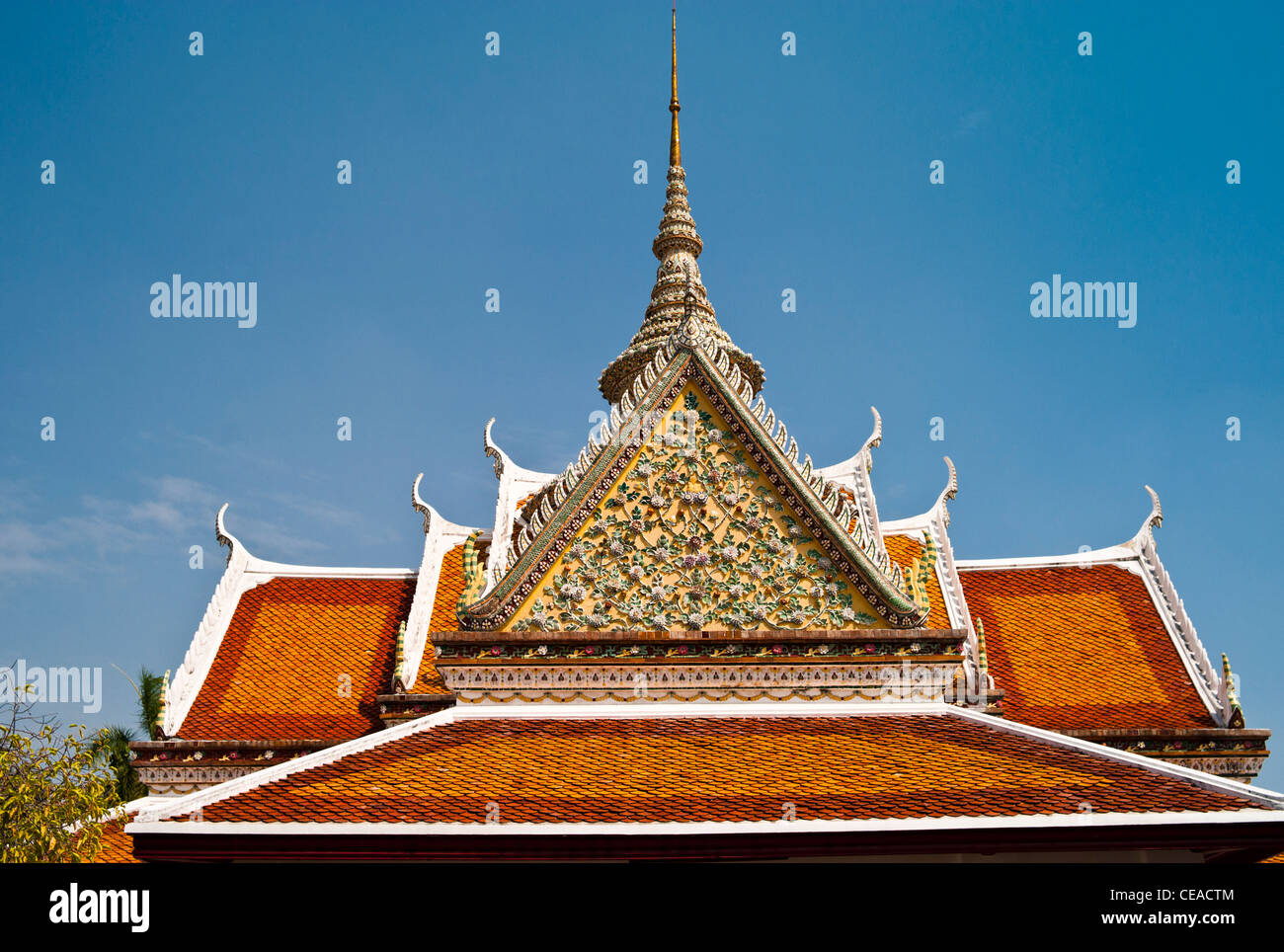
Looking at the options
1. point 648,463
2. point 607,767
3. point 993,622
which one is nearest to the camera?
point 607,767

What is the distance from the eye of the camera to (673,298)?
52.8ft

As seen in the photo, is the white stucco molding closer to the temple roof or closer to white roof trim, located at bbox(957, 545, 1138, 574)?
the temple roof

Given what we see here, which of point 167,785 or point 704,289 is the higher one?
point 704,289

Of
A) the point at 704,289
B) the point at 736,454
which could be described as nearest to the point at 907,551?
the point at 736,454

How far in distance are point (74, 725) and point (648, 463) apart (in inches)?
185

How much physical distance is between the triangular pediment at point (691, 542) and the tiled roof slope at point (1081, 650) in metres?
3.18

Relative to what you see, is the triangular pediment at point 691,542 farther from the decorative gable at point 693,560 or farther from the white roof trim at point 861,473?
the white roof trim at point 861,473

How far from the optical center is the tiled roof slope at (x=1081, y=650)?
1027 cm

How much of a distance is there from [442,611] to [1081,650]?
6.87 metres

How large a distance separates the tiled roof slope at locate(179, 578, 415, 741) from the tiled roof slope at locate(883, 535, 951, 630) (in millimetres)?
5670

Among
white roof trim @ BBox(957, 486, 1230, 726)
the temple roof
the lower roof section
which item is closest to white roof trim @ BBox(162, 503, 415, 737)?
the temple roof

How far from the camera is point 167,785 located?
9.89 meters

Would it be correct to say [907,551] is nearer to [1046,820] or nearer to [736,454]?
[736,454]

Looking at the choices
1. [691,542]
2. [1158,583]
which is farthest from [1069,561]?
[691,542]
